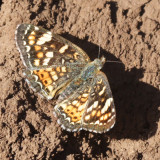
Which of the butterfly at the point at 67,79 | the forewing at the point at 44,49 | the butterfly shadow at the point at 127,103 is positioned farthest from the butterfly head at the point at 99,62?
the butterfly shadow at the point at 127,103

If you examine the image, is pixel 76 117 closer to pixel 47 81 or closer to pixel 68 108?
pixel 68 108

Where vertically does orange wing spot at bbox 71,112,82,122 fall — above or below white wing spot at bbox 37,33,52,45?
below

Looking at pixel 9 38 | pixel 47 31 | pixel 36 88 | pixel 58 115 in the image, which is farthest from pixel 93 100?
pixel 9 38

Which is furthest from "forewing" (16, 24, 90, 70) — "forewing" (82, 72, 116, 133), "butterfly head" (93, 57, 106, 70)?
"forewing" (82, 72, 116, 133)

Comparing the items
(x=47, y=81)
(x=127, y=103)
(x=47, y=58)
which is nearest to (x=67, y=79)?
(x=47, y=81)

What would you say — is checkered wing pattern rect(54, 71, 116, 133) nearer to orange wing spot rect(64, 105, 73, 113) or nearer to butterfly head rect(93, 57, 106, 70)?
orange wing spot rect(64, 105, 73, 113)

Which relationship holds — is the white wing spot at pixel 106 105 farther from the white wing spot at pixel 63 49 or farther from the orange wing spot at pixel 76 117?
the white wing spot at pixel 63 49
